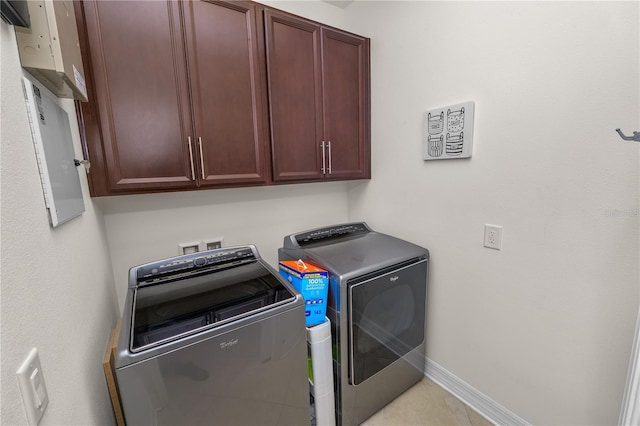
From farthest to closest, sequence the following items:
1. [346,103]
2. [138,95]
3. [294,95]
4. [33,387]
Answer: [346,103] → [294,95] → [138,95] → [33,387]

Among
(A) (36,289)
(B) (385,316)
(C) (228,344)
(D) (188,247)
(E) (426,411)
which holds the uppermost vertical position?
(A) (36,289)

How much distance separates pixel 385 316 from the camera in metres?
1.53

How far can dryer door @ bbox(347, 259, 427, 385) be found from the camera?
140cm

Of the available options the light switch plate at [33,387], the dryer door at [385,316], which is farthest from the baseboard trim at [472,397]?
the light switch plate at [33,387]

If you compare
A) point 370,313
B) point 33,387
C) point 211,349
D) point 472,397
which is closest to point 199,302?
point 211,349

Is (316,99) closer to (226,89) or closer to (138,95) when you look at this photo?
(226,89)

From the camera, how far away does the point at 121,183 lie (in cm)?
122

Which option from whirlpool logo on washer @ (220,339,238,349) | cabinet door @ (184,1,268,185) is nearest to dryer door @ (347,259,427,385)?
whirlpool logo on washer @ (220,339,238,349)

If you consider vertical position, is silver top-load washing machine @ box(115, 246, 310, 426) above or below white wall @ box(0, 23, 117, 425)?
below

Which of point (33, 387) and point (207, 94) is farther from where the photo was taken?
point (207, 94)

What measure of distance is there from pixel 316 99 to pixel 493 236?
49.6 inches

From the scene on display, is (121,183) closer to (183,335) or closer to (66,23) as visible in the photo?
(66,23)

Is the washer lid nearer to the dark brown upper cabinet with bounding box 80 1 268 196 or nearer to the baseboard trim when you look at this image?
the dark brown upper cabinet with bounding box 80 1 268 196

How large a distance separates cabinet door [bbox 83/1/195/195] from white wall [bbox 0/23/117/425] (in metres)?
0.41
